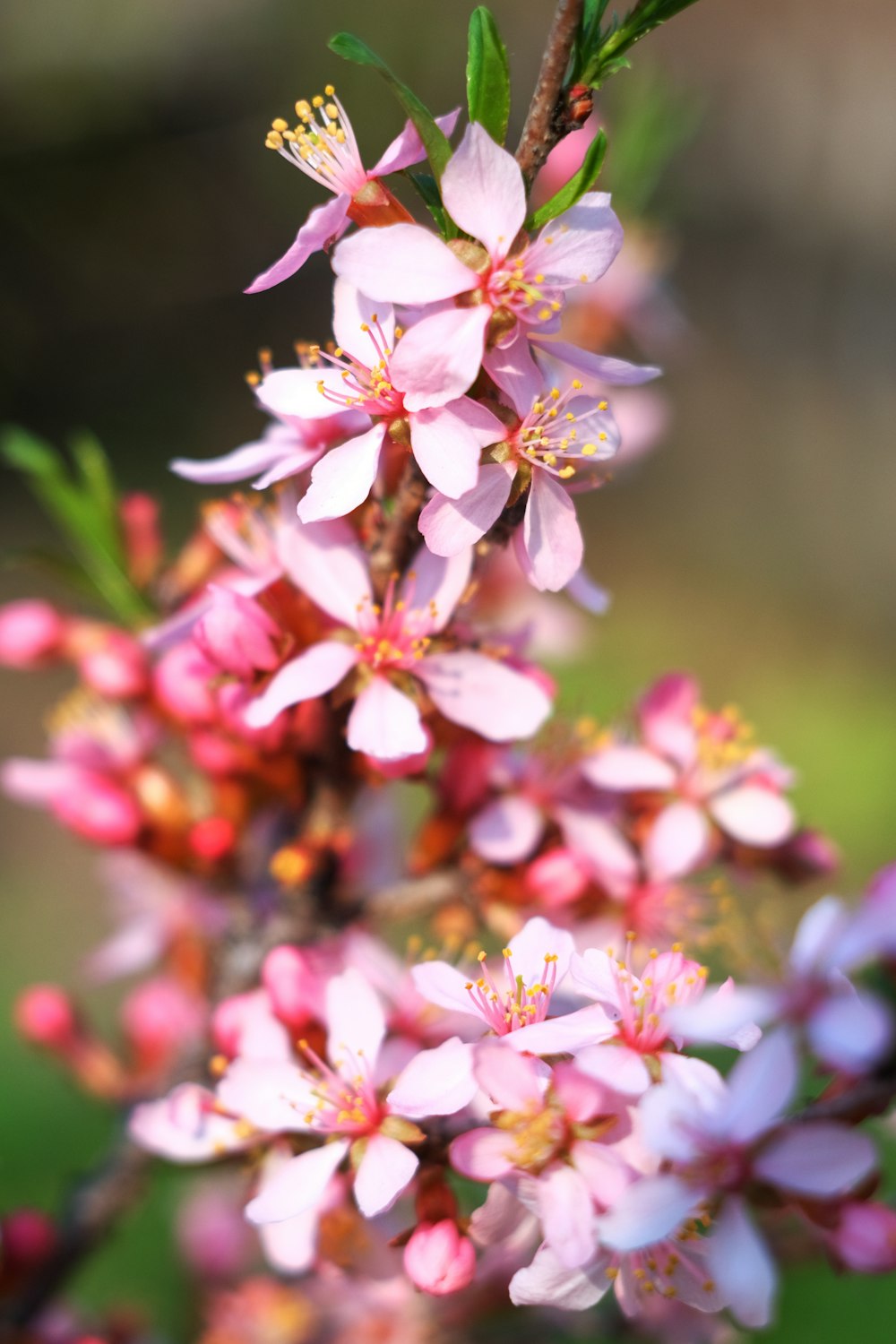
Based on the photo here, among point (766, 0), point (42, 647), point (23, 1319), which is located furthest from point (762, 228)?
point (23, 1319)

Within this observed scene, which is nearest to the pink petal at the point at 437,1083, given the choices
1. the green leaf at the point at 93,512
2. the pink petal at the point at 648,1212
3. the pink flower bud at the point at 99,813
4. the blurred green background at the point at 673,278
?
the pink petal at the point at 648,1212

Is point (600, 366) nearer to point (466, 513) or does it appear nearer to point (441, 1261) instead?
point (466, 513)

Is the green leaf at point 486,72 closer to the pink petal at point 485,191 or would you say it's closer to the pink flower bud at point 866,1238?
the pink petal at point 485,191

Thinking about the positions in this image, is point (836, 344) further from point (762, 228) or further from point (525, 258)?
point (525, 258)

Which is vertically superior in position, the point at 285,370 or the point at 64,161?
the point at 285,370

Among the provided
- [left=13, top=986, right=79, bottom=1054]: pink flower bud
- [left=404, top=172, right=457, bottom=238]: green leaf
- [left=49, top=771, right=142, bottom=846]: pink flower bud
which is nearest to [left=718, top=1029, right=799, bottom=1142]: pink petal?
[left=404, top=172, right=457, bottom=238]: green leaf

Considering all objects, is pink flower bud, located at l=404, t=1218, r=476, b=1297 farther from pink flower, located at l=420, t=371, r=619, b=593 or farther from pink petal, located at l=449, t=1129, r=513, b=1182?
pink flower, located at l=420, t=371, r=619, b=593
